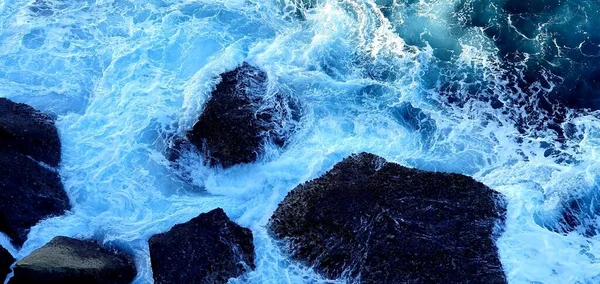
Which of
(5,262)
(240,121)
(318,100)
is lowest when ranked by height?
(5,262)

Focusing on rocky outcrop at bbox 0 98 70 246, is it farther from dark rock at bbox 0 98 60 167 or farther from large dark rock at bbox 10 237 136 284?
large dark rock at bbox 10 237 136 284

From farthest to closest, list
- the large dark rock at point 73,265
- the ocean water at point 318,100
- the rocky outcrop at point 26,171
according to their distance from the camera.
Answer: the ocean water at point 318,100 < the rocky outcrop at point 26,171 < the large dark rock at point 73,265

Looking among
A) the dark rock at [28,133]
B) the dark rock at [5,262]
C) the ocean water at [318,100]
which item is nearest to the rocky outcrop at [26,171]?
the dark rock at [28,133]

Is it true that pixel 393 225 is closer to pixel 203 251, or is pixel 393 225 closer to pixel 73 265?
pixel 203 251

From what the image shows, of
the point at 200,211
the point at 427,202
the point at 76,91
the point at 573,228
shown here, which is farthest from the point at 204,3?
the point at 573,228

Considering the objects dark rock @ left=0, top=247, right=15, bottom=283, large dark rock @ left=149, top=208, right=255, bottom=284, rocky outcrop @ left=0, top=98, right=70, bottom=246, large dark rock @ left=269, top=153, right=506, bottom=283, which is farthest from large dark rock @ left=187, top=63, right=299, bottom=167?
dark rock @ left=0, top=247, right=15, bottom=283

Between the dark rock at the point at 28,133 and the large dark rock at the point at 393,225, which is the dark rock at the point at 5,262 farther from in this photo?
the large dark rock at the point at 393,225

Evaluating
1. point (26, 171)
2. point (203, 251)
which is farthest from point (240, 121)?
point (26, 171)

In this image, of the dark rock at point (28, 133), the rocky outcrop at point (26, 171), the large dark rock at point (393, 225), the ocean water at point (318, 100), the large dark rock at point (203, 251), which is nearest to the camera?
the large dark rock at point (393, 225)
